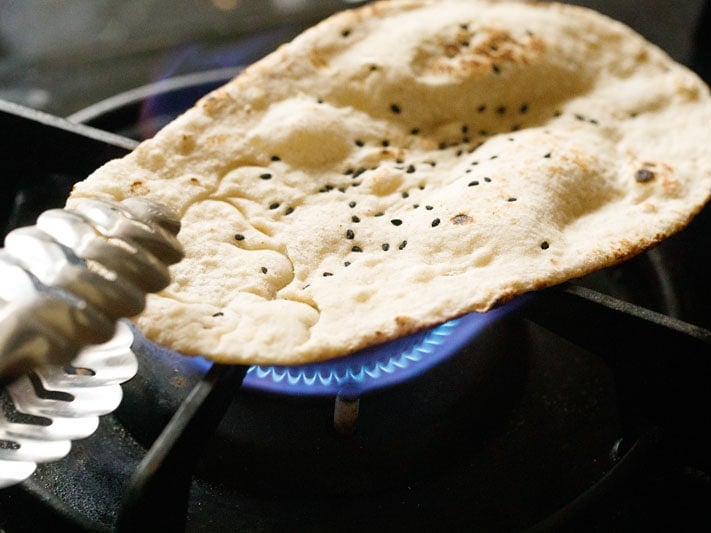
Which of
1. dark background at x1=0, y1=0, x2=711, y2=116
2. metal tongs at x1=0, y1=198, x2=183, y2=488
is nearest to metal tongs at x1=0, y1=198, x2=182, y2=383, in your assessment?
metal tongs at x1=0, y1=198, x2=183, y2=488

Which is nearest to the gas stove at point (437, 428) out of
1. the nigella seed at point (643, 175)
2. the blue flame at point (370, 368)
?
the blue flame at point (370, 368)

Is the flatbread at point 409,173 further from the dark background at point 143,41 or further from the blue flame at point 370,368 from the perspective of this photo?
the dark background at point 143,41

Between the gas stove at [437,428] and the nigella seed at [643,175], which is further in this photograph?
the nigella seed at [643,175]

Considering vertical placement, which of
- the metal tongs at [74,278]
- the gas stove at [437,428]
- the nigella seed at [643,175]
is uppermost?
the metal tongs at [74,278]

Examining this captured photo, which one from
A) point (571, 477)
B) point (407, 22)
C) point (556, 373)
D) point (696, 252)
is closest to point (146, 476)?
point (571, 477)

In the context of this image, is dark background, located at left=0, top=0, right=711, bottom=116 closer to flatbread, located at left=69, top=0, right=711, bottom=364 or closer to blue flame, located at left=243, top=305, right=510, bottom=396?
flatbread, located at left=69, top=0, right=711, bottom=364

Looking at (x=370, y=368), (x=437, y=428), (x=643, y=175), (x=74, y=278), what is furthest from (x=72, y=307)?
(x=643, y=175)

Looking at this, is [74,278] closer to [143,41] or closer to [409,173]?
[409,173]

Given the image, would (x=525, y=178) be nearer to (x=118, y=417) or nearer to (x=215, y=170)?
(x=215, y=170)
